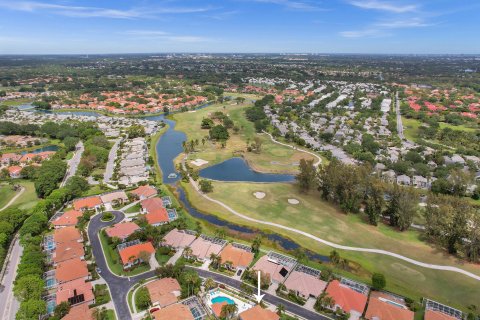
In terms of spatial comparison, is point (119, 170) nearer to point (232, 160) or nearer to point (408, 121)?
point (232, 160)

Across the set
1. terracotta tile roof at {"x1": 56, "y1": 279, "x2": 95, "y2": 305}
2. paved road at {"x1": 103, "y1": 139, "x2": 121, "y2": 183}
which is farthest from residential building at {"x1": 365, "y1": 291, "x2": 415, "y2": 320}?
paved road at {"x1": 103, "y1": 139, "x2": 121, "y2": 183}

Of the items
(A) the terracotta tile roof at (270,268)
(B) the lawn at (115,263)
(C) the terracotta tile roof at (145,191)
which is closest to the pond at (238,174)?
(C) the terracotta tile roof at (145,191)

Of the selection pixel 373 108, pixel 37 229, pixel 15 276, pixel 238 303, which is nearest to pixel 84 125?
pixel 37 229

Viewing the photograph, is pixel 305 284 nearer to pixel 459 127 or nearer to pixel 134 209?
pixel 134 209

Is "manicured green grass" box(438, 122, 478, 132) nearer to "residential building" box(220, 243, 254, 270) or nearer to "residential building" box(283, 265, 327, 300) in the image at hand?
"residential building" box(283, 265, 327, 300)

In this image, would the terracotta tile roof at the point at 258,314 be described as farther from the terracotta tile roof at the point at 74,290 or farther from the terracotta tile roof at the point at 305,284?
the terracotta tile roof at the point at 74,290
